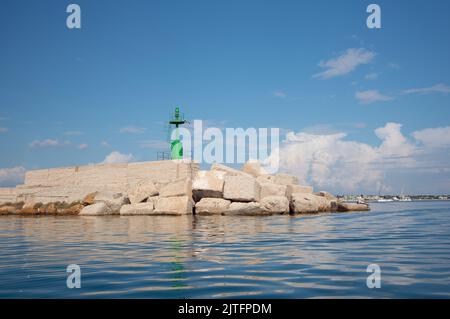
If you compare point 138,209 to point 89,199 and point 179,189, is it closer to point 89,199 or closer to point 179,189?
point 179,189

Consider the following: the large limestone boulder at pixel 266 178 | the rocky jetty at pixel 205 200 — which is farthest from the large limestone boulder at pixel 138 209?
the large limestone boulder at pixel 266 178

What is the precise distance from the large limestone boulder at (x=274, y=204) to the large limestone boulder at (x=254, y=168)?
5.80m

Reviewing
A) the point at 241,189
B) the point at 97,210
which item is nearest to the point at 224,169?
the point at 241,189

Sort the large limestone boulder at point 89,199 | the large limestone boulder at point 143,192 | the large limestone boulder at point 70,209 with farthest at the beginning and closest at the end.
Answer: the large limestone boulder at point 89,199 → the large limestone boulder at point 70,209 → the large limestone boulder at point 143,192

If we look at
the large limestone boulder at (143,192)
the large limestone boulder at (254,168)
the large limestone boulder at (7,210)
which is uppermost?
the large limestone boulder at (254,168)

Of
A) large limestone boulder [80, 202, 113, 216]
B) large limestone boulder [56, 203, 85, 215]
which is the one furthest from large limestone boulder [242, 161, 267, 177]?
large limestone boulder [56, 203, 85, 215]

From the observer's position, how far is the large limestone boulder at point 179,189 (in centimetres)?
1672

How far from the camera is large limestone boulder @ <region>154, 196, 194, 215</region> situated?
16.0 metres

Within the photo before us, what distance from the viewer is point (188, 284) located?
3.64 metres

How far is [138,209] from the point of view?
16812mm

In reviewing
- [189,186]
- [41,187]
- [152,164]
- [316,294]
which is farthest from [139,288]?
[41,187]

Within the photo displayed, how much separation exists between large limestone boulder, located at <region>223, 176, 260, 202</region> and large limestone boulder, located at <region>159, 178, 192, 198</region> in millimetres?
1557

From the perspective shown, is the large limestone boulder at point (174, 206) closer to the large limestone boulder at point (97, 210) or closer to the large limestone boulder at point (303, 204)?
the large limestone boulder at point (97, 210)
